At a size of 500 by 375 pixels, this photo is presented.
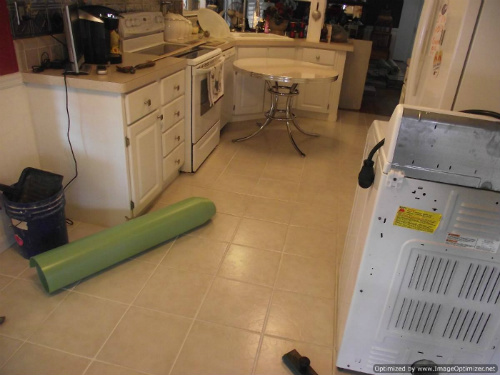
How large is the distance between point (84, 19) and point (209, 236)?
141cm

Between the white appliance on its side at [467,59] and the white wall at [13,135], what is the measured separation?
1.99 m

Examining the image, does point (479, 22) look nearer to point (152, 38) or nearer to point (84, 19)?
point (84, 19)

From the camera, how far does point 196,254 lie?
2234 millimetres

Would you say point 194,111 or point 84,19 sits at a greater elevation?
point 84,19

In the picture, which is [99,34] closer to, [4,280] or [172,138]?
[172,138]

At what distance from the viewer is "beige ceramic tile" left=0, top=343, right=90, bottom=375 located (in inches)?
59.5

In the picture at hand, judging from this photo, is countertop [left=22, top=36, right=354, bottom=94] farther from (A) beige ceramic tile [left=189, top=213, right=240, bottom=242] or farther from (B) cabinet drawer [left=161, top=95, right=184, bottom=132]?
(A) beige ceramic tile [left=189, top=213, right=240, bottom=242]

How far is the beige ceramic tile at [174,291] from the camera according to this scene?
1.86 meters

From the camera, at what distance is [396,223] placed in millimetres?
1264

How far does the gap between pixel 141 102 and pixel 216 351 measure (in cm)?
139

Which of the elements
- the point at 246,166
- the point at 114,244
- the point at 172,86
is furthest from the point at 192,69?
the point at 114,244

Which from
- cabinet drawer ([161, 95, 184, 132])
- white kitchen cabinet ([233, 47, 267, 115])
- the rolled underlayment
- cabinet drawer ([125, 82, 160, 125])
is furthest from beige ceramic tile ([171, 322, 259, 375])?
white kitchen cabinet ([233, 47, 267, 115])

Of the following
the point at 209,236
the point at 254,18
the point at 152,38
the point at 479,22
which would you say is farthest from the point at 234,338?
the point at 254,18

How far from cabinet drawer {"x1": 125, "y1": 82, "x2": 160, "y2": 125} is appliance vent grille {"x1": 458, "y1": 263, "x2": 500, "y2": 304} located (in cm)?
173
